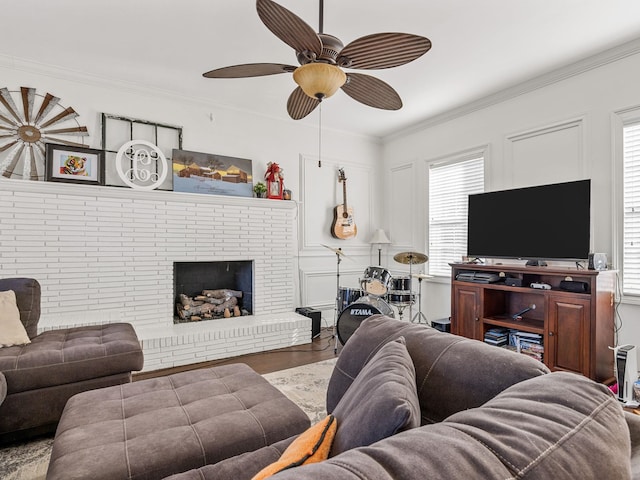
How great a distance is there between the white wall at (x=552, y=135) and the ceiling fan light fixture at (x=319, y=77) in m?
2.58

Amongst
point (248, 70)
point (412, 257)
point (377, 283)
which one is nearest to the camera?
point (248, 70)

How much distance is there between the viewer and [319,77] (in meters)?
1.82

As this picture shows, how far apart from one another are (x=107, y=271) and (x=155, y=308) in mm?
575

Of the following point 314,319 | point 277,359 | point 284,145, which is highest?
point 284,145

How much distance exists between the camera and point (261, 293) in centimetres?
415

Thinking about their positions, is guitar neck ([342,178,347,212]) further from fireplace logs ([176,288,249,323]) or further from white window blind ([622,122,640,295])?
white window blind ([622,122,640,295])

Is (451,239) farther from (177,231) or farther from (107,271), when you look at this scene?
(107,271)

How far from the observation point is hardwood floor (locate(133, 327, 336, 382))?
10.6 feet

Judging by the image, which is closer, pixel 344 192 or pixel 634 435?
pixel 634 435

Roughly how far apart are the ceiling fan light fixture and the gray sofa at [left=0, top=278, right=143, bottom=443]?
78.2 inches

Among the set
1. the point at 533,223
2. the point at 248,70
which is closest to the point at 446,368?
the point at 248,70

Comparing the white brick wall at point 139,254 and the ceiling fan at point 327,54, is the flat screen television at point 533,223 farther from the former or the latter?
the white brick wall at point 139,254

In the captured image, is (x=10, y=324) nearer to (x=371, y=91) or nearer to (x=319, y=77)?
(x=319, y=77)

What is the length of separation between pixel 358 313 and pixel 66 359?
2279mm
